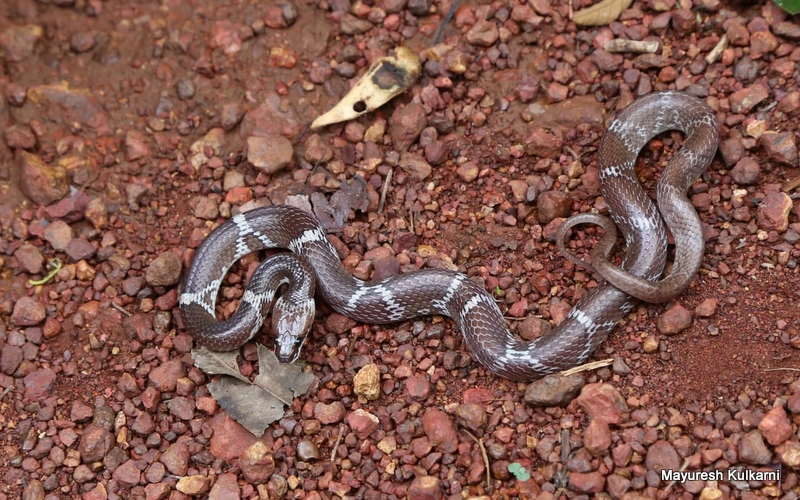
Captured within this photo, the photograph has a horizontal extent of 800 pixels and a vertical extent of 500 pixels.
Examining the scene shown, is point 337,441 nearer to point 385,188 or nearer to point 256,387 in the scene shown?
point 256,387

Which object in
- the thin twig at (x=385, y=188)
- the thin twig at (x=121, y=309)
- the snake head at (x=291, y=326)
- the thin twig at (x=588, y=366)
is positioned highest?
the thin twig at (x=385, y=188)

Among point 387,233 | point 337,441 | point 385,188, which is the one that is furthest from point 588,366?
point 385,188

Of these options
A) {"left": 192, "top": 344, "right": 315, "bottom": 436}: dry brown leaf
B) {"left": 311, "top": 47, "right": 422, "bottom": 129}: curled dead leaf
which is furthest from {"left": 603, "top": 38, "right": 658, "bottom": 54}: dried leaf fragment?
{"left": 192, "top": 344, "right": 315, "bottom": 436}: dry brown leaf

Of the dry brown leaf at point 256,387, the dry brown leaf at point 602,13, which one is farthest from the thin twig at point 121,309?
the dry brown leaf at point 602,13

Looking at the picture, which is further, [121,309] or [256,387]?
[121,309]

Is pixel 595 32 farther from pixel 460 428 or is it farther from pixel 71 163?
pixel 71 163

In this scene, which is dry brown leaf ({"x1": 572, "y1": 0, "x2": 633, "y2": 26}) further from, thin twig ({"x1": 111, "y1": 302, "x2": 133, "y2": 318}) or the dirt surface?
thin twig ({"x1": 111, "y1": 302, "x2": 133, "y2": 318})

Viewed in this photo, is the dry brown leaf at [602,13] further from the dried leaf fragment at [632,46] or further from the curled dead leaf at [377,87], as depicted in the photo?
the curled dead leaf at [377,87]
